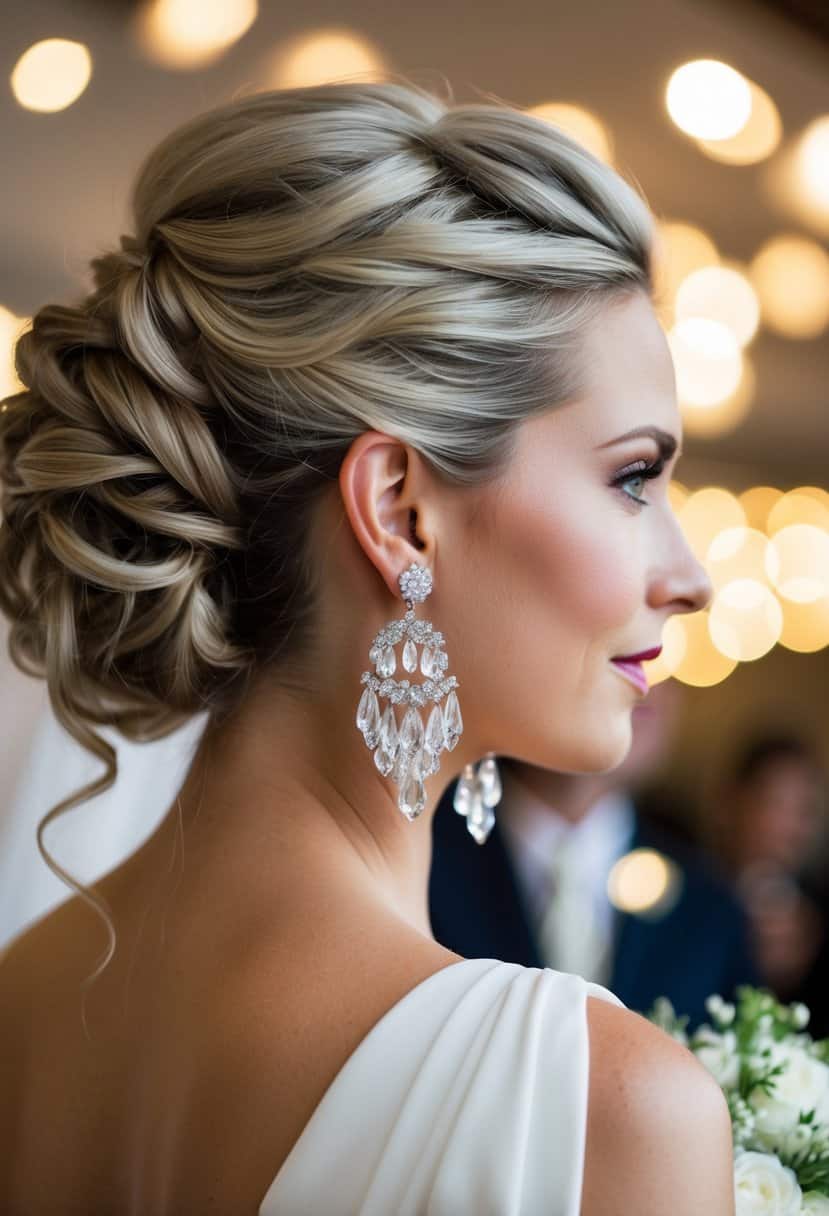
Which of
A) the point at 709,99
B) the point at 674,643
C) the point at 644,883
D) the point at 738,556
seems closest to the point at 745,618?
the point at 674,643

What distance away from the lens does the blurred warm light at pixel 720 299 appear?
2893 millimetres

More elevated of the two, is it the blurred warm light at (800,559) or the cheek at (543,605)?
the blurred warm light at (800,559)

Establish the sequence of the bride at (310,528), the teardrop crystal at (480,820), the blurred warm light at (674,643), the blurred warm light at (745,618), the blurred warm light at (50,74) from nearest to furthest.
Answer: the bride at (310,528) → the teardrop crystal at (480,820) → the blurred warm light at (50,74) → the blurred warm light at (745,618) → the blurred warm light at (674,643)

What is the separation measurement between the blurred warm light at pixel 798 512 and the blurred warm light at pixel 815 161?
197 centimetres

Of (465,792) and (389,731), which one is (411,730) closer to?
(389,731)

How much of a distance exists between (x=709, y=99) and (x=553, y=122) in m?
1.20

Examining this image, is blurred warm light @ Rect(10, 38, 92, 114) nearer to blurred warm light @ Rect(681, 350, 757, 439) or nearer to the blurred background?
the blurred background

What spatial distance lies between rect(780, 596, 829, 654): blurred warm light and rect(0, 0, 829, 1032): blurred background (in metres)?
1.38

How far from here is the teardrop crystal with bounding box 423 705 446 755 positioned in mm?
1045

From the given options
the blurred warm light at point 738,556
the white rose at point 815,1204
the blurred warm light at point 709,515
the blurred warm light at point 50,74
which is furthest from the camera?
the blurred warm light at point 738,556

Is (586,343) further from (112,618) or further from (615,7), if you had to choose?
(615,7)

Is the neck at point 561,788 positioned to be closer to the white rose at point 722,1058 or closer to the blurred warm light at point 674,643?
the white rose at point 722,1058

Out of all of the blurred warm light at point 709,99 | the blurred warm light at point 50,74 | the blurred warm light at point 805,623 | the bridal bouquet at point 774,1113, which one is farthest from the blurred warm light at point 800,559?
the bridal bouquet at point 774,1113

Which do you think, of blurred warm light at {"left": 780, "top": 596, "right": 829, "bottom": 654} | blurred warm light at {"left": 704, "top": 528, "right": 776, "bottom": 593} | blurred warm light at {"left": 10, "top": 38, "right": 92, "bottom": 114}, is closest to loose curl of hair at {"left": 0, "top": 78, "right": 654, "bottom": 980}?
blurred warm light at {"left": 10, "top": 38, "right": 92, "bottom": 114}
